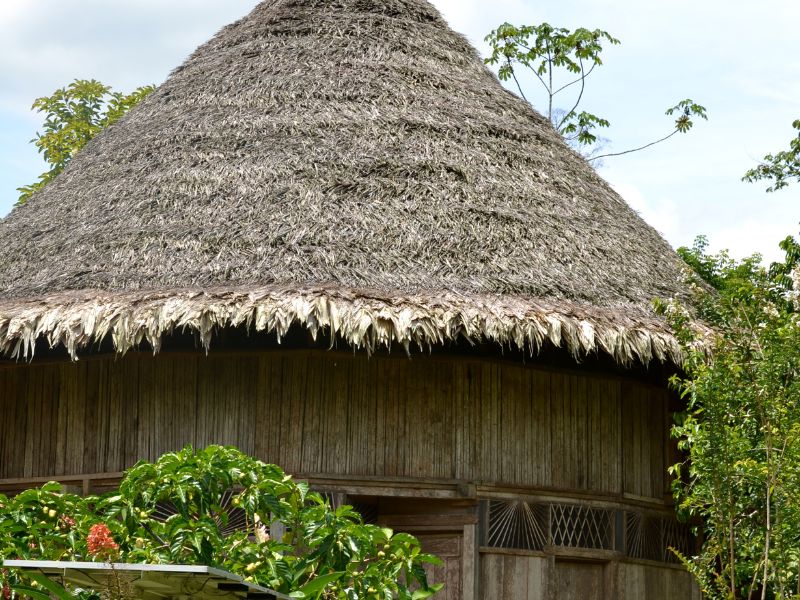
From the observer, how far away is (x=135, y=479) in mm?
5984

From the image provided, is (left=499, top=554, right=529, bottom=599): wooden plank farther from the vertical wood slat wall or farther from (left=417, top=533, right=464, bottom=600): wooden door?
the vertical wood slat wall

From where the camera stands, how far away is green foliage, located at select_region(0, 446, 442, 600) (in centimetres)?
552

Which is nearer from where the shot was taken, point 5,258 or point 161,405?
point 161,405

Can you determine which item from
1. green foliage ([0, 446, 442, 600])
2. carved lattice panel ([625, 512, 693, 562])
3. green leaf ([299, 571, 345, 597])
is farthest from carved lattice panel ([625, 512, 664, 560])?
green leaf ([299, 571, 345, 597])

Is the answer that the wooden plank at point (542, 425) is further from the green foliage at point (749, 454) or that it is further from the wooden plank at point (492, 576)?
the green foliage at point (749, 454)

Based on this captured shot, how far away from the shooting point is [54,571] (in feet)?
14.9

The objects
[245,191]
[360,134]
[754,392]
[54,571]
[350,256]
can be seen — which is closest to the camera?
[54,571]

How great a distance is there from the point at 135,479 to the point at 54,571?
1462 mm

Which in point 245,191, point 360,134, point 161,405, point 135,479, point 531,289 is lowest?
point 135,479

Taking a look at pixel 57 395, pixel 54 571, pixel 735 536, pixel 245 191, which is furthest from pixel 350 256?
pixel 54 571

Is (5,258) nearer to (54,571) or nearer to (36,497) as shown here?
(36,497)

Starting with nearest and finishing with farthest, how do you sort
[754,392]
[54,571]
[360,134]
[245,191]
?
[54,571] < [754,392] < [245,191] < [360,134]

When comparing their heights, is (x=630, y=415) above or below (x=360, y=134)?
below

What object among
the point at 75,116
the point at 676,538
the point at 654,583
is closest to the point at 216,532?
the point at 654,583
